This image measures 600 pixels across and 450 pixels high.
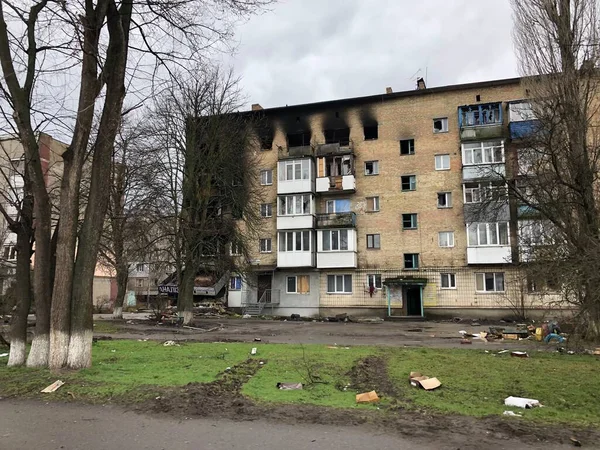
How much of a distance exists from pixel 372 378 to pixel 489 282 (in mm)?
27479

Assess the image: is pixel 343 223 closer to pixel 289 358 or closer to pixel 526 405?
pixel 289 358

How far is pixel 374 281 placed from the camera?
36.1 meters

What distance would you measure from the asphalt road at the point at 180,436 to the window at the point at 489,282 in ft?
99.4

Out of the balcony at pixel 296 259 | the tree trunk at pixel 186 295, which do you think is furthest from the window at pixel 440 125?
the tree trunk at pixel 186 295

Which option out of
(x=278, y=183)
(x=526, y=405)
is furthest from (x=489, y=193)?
(x=278, y=183)

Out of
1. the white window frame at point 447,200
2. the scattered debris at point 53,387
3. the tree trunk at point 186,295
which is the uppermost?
the white window frame at point 447,200

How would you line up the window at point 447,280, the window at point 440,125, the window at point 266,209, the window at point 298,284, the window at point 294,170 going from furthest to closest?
1. the window at point 266,209
2. the window at point 294,170
3. the window at point 298,284
4. the window at point 440,125
5. the window at point 447,280

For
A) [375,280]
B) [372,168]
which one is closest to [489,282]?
[375,280]

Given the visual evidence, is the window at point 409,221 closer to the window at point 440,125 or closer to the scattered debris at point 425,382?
the window at point 440,125

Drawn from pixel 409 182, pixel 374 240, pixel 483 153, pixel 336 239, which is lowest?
pixel 374 240

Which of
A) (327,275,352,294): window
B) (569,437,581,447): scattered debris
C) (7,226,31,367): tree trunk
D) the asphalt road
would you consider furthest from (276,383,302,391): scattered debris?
(327,275,352,294): window

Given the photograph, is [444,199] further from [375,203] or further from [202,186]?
[202,186]

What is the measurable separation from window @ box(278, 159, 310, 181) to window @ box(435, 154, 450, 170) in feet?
34.3

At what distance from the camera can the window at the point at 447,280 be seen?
112 feet
